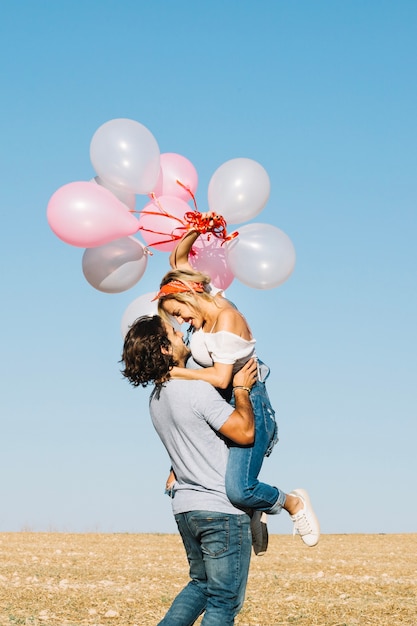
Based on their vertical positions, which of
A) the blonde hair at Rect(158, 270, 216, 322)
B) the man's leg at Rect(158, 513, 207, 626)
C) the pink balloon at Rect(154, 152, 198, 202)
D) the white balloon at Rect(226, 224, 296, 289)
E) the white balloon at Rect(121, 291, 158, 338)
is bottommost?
the man's leg at Rect(158, 513, 207, 626)

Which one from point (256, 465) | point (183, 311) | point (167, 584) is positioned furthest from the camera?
point (167, 584)

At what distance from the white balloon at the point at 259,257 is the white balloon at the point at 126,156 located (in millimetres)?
947

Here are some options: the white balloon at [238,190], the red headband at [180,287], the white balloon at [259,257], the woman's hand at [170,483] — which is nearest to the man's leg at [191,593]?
the woman's hand at [170,483]

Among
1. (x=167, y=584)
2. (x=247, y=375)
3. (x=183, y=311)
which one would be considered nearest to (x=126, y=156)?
(x=183, y=311)

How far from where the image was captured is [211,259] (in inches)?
277

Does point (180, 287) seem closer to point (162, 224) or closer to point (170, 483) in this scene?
point (170, 483)

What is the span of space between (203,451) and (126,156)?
10.4 ft

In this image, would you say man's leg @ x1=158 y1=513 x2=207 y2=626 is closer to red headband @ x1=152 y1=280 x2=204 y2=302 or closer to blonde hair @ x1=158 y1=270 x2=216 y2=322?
blonde hair @ x1=158 y1=270 x2=216 y2=322

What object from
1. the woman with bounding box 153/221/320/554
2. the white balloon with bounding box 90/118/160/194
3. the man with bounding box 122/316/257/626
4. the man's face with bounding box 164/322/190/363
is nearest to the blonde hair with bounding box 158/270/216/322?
the woman with bounding box 153/221/320/554

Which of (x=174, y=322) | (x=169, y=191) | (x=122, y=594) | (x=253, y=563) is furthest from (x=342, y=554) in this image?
(x=174, y=322)

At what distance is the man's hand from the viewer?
507cm

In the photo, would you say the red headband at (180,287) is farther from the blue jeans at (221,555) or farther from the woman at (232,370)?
the blue jeans at (221,555)

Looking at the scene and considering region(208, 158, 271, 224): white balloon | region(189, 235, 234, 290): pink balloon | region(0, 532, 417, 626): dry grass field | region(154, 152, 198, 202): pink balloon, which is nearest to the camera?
region(189, 235, 234, 290): pink balloon

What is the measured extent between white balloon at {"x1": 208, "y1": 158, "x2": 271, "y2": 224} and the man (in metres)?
2.57
